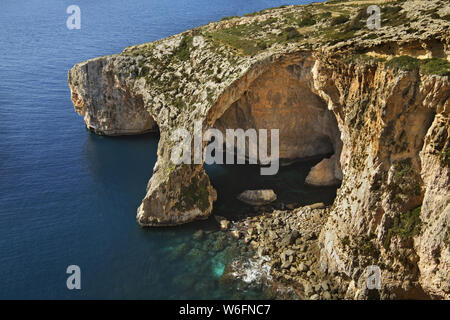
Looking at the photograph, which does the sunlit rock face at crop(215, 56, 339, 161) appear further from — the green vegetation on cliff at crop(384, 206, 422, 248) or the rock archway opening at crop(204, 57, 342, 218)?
the green vegetation on cliff at crop(384, 206, 422, 248)

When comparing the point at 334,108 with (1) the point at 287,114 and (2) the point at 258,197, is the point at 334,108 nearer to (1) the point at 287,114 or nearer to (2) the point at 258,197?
(1) the point at 287,114

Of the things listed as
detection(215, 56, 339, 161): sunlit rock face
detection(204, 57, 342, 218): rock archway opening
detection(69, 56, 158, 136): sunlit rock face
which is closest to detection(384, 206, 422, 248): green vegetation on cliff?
detection(204, 57, 342, 218): rock archway opening

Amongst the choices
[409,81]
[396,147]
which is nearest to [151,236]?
[396,147]

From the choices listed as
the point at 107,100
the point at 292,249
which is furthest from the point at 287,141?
the point at 107,100

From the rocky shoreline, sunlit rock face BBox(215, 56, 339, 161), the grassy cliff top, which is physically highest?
the grassy cliff top

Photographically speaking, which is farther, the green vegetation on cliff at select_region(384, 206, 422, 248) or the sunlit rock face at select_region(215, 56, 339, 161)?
the sunlit rock face at select_region(215, 56, 339, 161)

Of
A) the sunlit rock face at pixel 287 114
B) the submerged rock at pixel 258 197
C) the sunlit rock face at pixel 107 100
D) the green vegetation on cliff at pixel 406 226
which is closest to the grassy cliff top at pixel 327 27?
the sunlit rock face at pixel 287 114

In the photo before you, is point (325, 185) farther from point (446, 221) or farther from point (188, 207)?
point (446, 221)

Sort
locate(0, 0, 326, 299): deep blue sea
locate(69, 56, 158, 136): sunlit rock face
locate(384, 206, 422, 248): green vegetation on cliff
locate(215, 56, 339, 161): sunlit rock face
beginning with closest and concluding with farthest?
locate(384, 206, 422, 248): green vegetation on cliff, locate(0, 0, 326, 299): deep blue sea, locate(215, 56, 339, 161): sunlit rock face, locate(69, 56, 158, 136): sunlit rock face
